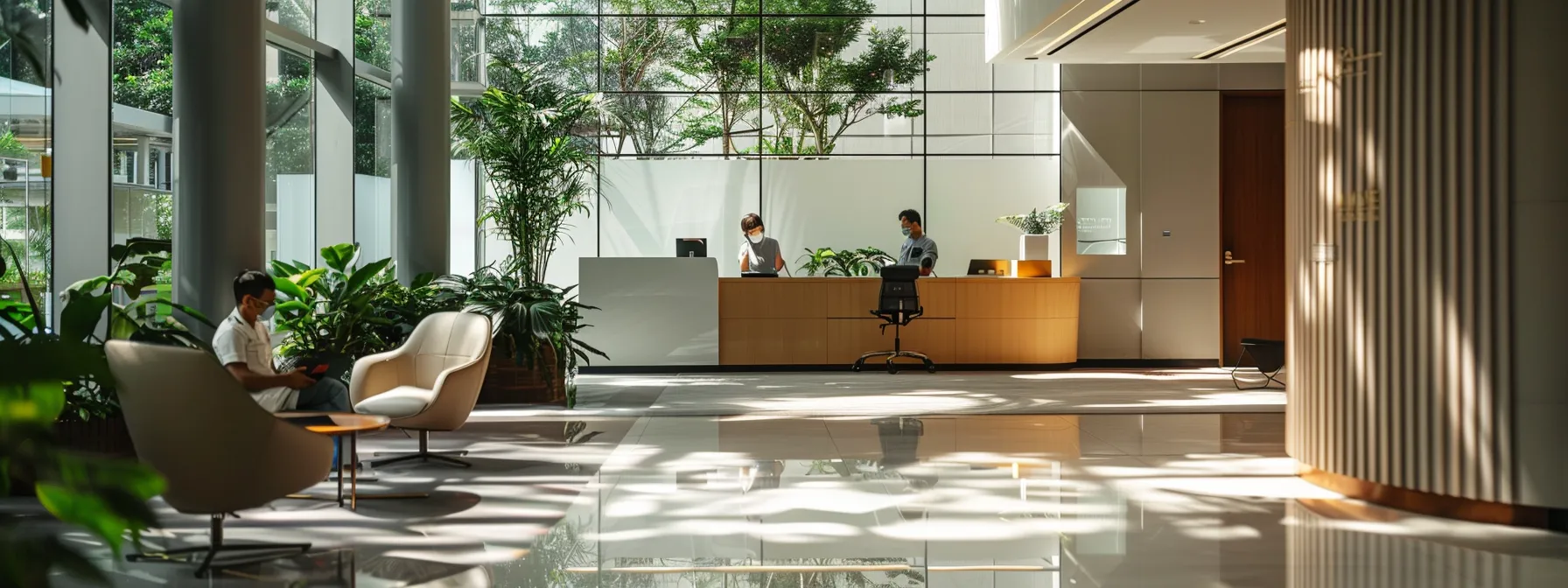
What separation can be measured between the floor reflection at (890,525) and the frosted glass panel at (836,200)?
21.7 ft

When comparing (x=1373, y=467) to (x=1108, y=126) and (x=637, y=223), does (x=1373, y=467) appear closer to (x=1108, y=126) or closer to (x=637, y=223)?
(x=1108, y=126)

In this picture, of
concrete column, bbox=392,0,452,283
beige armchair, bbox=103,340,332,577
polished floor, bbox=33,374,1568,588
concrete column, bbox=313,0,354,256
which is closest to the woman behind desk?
concrete column, bbox=392,0,452,283

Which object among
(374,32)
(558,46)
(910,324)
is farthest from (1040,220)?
(374,32)

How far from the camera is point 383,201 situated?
36.6ft

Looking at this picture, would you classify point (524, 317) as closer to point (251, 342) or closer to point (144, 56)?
point (144, 56)

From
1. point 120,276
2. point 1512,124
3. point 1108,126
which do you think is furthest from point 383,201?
point 1512,124

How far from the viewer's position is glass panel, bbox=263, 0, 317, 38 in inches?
342

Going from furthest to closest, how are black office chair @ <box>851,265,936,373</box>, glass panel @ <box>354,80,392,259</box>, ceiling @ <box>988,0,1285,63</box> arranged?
black office chair @ <box>851,265,936,373</box> → glass panel @ <box>354,80,392,259</box> → ceiling @ <box>988,0,1285,63</box>

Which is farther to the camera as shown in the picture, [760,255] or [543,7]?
[543,7]

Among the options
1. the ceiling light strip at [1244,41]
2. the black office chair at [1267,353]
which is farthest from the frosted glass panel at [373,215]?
the black office chair at [1267,353]

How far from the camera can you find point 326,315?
7.30 m

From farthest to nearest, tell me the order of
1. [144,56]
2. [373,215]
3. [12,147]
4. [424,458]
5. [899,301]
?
1. [899,301]
2. [373,215]
3. [144,56]
4. [424,458]
5. [12,147]

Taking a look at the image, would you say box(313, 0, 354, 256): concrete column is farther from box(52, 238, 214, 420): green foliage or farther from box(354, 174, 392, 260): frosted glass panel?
box(52, 238, 214, 420): green foliage

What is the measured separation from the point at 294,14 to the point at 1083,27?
20.0 feet
